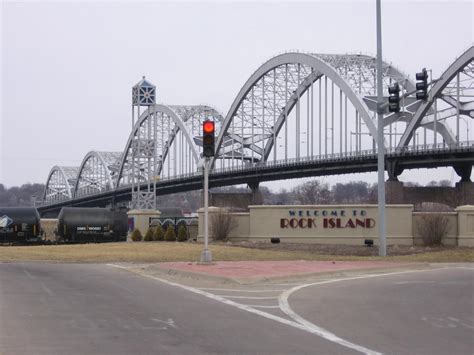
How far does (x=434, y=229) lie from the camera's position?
31.6 m

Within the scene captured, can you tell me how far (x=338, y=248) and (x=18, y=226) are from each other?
803 inches

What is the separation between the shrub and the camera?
35.9 meters

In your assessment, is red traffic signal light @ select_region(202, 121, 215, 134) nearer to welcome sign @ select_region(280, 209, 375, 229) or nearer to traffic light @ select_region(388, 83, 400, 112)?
traffic light @ select_region(388, 83, 400, 112)

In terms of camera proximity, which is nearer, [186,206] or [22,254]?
[22,254]

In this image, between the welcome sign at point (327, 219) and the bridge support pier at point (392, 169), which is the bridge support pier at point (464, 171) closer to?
the bridge support pier at point (392, 169)

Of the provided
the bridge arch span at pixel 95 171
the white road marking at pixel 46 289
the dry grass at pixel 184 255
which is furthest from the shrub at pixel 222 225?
the bridge arch span at pixel 95 171

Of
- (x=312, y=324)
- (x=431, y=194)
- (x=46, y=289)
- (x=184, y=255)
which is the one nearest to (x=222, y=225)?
(x=184, y=255)

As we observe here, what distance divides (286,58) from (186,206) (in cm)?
8651

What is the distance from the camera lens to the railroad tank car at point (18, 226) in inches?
1619

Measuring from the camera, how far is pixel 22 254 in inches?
1130

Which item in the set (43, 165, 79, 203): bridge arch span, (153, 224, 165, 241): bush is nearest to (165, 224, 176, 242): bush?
(153, 224, 165, 241): bush

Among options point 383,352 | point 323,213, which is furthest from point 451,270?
point 383,352

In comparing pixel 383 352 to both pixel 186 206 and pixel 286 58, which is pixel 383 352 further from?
pixel 186 206

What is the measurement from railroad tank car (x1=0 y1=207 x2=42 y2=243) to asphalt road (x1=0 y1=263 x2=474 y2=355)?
22.7 metres
